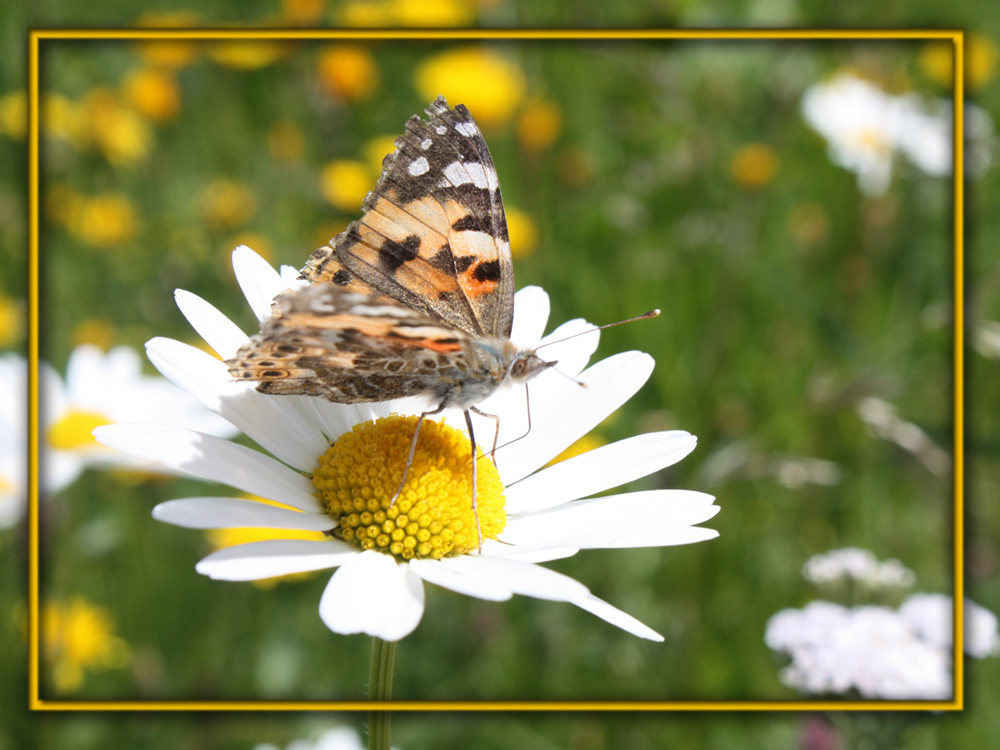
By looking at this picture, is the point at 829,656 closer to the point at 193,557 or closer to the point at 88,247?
the point at 193,557

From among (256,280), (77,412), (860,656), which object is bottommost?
(860,656)

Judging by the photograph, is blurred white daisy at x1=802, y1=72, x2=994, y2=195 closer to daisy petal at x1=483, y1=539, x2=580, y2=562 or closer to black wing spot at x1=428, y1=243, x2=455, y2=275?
black wing spot at x1=428, y1=243, x2=455, y2=275

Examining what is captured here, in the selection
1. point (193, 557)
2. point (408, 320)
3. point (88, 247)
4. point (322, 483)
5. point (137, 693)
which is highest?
point (88, 247)

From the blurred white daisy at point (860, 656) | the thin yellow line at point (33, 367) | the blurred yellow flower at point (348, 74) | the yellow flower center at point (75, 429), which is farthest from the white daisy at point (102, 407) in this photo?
the blurred white daisy at point (860, 656)

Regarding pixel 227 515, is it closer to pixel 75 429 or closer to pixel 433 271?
pixel 433 271

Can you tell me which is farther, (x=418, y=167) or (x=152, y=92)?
(x=152, y=92)

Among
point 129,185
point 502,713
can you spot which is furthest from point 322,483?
point 129,185

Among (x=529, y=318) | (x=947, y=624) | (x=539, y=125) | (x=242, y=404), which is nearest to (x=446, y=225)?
(x=529, y=318)
